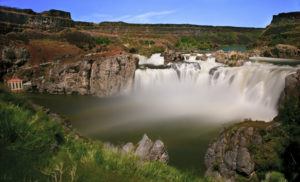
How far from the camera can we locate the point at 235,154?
13.0m

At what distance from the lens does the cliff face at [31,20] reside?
2208 inches

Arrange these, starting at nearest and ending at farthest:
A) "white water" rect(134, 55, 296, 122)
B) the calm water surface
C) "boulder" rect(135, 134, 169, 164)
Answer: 1. "boulder" rect(135, 134, 169, 164)
2. the calm water surface
3. "white water" rect(134, 55, 296, 122)

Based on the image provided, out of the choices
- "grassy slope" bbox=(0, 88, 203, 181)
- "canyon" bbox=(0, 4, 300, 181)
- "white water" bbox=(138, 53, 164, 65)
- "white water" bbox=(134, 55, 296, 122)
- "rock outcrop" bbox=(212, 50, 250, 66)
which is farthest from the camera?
"white water" bbox=(138, 53, 164, 65)

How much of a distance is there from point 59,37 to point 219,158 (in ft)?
188

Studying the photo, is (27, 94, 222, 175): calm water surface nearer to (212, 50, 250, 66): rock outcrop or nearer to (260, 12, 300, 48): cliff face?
(212, 50, 250, 66): rock outcrop

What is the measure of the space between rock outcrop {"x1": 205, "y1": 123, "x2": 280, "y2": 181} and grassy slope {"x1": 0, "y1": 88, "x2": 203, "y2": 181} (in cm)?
919

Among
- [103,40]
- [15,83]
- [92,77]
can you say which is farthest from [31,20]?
[92,77]

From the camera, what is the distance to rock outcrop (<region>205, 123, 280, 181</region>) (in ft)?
39.4

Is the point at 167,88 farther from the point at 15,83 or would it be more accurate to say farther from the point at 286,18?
the point at 286,18

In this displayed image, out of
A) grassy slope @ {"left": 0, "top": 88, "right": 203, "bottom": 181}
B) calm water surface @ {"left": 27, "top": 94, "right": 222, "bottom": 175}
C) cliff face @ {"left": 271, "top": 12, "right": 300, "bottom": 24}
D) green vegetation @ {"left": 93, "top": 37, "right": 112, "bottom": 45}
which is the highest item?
cliff face @ {"left": 271, "top": 12, "right": 300, "bottom": 24}

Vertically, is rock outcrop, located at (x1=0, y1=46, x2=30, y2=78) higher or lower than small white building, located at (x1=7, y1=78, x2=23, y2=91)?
higher

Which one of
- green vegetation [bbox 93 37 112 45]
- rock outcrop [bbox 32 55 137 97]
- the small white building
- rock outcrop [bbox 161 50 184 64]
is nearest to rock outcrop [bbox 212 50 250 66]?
rock outcrop [bbox 161 50 184 64]

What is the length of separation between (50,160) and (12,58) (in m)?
47.5

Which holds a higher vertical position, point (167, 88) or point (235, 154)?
point (167, 88)
